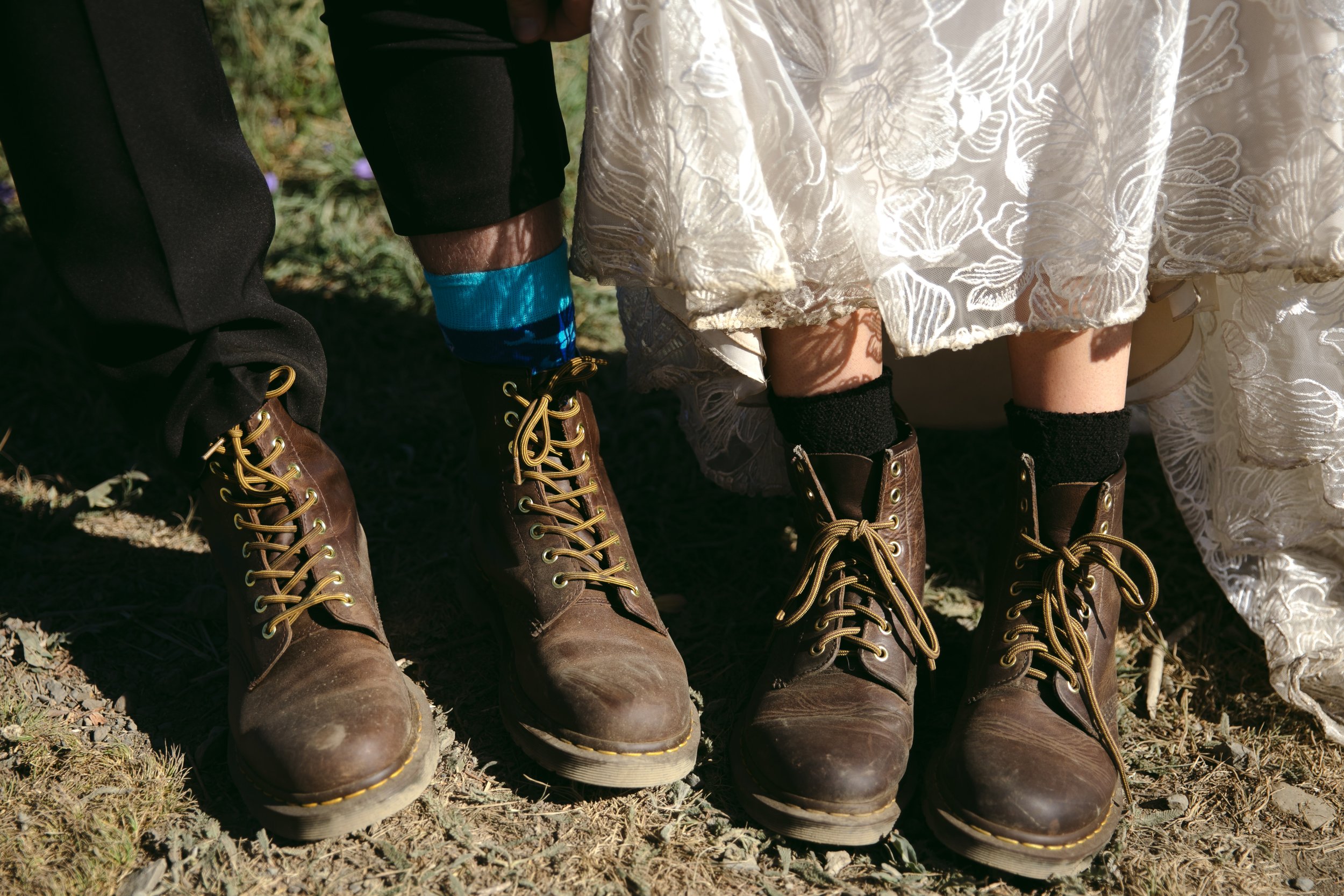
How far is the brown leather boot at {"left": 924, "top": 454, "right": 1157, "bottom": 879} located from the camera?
1.05m

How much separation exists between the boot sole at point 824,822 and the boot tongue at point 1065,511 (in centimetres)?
38

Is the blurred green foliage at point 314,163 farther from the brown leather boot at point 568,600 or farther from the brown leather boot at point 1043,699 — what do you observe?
the brown leather boot at point 1043,699

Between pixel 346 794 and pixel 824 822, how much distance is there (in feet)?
1.75

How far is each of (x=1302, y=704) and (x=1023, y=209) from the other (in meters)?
0.81

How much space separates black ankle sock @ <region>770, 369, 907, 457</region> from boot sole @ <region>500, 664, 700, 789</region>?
1.20 feet

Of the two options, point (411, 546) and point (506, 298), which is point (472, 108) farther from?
point (411, 546)

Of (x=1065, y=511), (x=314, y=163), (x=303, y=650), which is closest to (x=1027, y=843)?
(x=1065, y=511)

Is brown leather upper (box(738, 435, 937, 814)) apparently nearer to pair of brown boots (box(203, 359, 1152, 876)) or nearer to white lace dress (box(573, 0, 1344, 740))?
pair of brown boots (box(203, 359, 1152, 876))

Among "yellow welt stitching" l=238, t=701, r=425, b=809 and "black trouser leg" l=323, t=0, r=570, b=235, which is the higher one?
"black trouser leg" l=323, t=0, r=570, b=235

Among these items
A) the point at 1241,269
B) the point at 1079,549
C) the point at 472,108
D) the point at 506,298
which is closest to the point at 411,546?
the point at 506,298

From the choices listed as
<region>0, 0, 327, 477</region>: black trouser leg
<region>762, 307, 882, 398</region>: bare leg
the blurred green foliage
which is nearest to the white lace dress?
<region>762, 307, 882, 398</region>: bare leg

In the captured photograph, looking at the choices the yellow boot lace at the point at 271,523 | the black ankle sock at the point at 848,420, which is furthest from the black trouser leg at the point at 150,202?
the black ankle sock at the point at 848,420

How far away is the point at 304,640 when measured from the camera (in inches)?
46.5

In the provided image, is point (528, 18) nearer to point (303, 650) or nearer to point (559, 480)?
point (559, 480)
